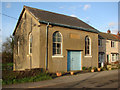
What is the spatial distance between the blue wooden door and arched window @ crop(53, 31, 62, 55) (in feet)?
4.56

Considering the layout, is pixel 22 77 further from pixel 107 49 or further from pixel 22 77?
pixel 107 49

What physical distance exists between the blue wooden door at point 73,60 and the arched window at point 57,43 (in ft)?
4.56

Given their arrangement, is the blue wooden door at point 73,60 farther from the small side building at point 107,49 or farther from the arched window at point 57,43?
the small side building at point 107,49

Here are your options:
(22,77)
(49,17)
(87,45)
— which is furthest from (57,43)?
(22,77)

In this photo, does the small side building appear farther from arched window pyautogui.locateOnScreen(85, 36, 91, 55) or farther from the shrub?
the shrub

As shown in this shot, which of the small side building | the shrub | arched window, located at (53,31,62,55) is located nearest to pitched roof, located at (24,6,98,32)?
arched window, located at (53,31,62,55)

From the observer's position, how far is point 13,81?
9.34m

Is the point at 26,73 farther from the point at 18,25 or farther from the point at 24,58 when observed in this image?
the point at 18,25

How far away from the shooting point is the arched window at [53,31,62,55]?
1432cm

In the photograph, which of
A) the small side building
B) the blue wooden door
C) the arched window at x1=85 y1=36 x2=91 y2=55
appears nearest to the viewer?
the blue wooden door

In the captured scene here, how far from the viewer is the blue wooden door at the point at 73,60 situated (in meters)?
15.2

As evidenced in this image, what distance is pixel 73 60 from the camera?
1566 centimetres

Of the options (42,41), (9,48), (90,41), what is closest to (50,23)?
(42,41)

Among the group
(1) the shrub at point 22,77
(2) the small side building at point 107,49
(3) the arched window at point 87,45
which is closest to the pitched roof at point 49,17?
(3) the arched window at point 87,45
